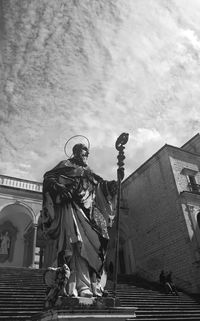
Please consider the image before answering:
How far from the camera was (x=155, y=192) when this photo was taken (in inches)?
794

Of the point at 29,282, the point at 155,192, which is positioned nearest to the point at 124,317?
the point at 29,282

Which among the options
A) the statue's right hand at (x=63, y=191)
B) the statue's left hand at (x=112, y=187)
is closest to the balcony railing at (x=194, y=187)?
the statue's left hand at (x=112, y=187)

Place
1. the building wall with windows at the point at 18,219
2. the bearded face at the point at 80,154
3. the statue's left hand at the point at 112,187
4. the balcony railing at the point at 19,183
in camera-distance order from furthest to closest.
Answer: the balcony railing at the point at 19,183
the building wall with windows at the point at 18,219
the bearded face at the point at 80,154
the statue's left hand at the point at 112,187

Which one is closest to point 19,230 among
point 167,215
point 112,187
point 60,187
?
point 167,215

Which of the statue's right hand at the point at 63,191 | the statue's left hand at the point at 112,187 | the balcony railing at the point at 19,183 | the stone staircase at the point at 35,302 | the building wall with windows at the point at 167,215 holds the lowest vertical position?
the stone staircase at the point at 35,302

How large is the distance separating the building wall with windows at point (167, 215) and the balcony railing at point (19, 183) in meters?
7.39

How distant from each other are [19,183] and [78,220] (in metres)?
17.4

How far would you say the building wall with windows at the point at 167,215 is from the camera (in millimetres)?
16281

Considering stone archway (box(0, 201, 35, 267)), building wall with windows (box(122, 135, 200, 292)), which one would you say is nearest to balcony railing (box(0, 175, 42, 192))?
stone archway (box(0, 201, 35, 267))

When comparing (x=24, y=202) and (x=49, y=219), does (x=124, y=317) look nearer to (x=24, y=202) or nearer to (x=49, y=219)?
(x=49, y=219)

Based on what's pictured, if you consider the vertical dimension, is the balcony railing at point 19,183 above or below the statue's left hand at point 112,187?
above

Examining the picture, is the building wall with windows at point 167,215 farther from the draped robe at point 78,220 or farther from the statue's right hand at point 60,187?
the statue's right hand at point 60,187

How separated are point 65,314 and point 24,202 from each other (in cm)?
1768

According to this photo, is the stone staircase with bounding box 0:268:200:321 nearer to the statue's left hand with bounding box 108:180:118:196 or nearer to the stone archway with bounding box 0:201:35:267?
the statue's left hand with bounding box 108:180:118:196
